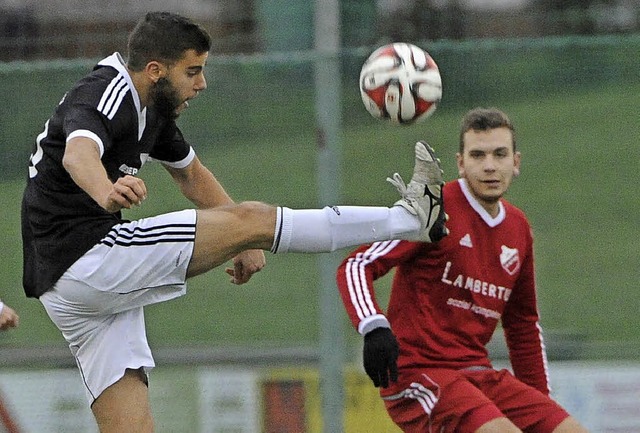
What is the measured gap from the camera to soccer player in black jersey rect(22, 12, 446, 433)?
5375 millimetres

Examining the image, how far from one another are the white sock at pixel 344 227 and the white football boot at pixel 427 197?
38mm

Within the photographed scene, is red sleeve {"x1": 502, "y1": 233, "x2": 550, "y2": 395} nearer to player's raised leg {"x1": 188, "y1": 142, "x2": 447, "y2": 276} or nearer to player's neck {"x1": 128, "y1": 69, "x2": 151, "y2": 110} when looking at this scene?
player's raised leg {"x1": 188, "y1": 142, "x2": 447, "y2": 276}

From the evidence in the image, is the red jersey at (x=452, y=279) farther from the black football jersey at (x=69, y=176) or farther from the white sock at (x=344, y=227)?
the black football jersey at (x=69, y=176)

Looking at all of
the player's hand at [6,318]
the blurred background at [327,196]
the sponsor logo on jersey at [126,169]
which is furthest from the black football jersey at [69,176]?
the blurred background at [327,196]

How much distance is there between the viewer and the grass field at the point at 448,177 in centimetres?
764

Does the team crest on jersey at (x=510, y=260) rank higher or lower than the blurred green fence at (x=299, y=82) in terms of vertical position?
lower

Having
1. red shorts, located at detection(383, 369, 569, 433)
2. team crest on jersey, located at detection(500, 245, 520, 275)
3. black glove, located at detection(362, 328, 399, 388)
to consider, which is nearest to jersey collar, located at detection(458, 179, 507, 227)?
team crest on jersey, located at detection(500, 245, 520, 275)

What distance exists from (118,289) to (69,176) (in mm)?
478

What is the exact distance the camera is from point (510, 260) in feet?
19.6

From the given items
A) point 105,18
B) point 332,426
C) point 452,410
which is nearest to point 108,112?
point 452,410

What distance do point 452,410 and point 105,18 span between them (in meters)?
9.98

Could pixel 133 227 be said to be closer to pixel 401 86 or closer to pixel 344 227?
pixel 344 227

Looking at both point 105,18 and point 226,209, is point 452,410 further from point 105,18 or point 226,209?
point 105,18

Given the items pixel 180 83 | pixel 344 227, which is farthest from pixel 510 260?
pixel 180 83
